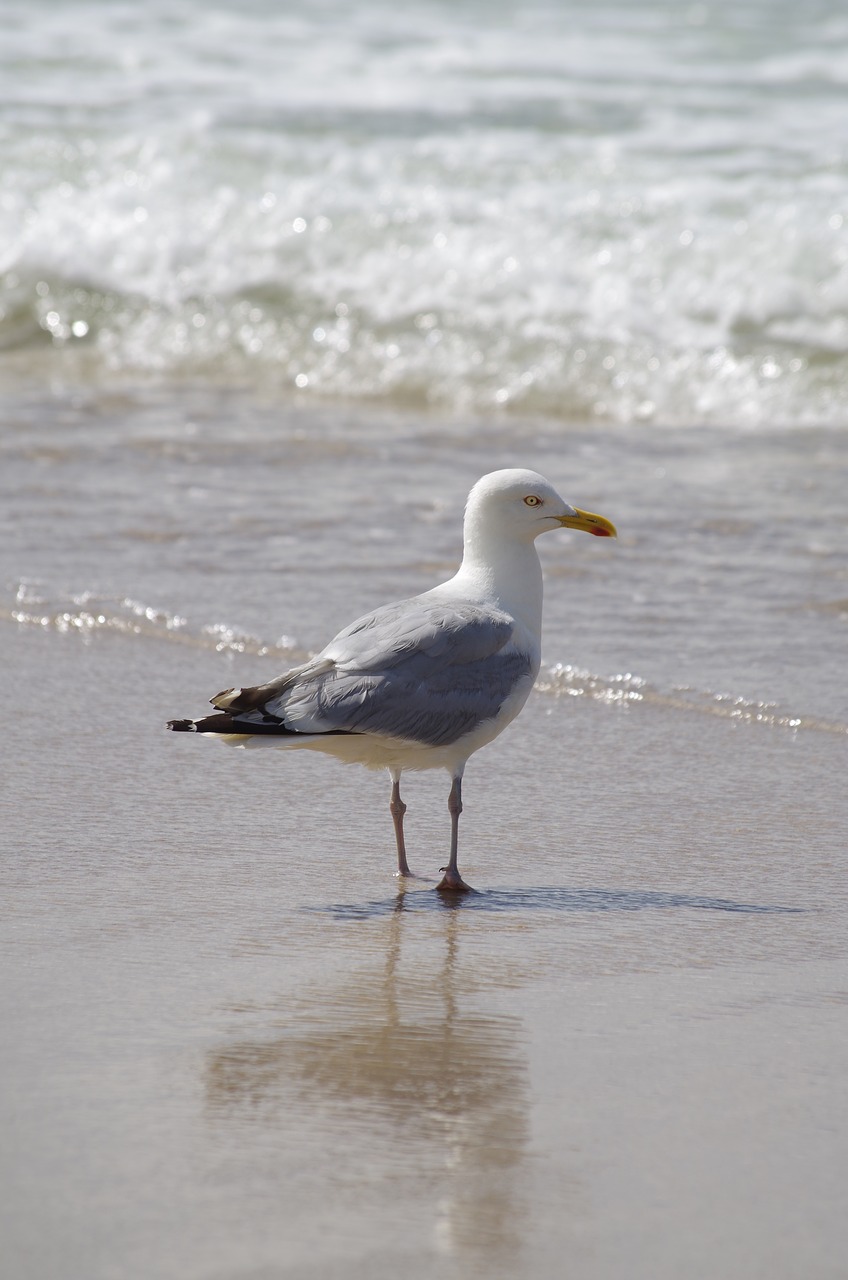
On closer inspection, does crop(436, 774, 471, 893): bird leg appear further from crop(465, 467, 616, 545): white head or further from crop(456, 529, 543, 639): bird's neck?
crop(465, 467, 616, 545): white head

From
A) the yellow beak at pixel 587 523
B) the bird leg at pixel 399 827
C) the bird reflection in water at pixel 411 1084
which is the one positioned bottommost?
the bird reflection in water at pixel 411 1084

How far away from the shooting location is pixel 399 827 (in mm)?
4055

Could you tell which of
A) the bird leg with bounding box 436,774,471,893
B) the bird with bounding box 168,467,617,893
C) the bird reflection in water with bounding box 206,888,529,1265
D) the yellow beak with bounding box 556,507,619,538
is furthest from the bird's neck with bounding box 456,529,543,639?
the bird reflection in water with bounding box 206,888,529,1265

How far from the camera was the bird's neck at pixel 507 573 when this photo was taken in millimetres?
4285

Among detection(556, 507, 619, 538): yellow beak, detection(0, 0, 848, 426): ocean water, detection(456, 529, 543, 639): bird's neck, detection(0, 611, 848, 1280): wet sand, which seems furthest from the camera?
detection(0, 0, 848, 426): ocean water

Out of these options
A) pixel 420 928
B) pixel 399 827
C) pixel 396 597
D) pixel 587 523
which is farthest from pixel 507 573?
pixel 396 597

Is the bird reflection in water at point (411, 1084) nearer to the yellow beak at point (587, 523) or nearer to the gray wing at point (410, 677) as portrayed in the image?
the gray wing at point (410, 677)

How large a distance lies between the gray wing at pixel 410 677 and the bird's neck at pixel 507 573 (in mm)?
154

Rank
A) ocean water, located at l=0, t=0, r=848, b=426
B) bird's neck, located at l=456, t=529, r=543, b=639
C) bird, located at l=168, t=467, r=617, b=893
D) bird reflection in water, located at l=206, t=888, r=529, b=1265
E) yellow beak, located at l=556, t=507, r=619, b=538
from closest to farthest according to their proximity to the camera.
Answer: bird reflection in water, located at l=206, t=888, r=529, b=1265 → bird, located at l=168, t=467, r=617, b=893 → bird's neck, located at l=456, t=529, r=543, b=639 → yellow beak, located at l=556, t=507, r=619, b=538 → ocean water, located at l=0, t=0, r=848, b=426

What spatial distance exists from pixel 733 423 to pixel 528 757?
461 cm

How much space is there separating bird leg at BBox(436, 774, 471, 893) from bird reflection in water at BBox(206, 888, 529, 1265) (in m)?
0.37

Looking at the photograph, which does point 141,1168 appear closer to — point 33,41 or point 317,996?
point 317,996

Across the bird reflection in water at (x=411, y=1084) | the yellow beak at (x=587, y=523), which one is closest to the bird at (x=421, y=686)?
the yellow beak at (x=587, y=523)

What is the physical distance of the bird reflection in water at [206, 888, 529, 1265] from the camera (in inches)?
100
